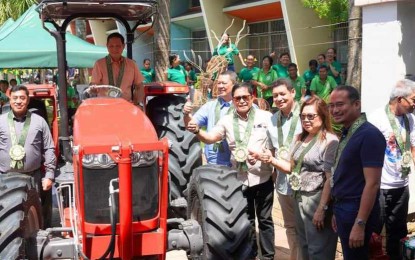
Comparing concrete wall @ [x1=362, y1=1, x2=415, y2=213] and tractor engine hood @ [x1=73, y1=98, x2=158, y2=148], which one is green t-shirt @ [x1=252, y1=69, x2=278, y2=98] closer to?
concrete wall @ [x1=362, y1=1, x2=415, y2=213]

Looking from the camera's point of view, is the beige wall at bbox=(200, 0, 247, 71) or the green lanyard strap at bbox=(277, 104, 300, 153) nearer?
the green lanyard strap at bbox=(277, 104, 300, 153)

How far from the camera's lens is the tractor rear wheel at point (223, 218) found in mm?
4262

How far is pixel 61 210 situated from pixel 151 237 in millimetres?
1190

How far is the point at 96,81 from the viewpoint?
17.5 feet

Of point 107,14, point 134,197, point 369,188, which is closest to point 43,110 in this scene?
point 107,14

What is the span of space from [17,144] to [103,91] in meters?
1.12

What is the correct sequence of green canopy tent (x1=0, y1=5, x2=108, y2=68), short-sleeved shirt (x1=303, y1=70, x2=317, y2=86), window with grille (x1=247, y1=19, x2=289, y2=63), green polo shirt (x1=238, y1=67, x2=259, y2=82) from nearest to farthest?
green canopy tent (x1=0, y1=5, x2=108, y2=68) → short-sleeved shirt (x1=303, y1=70, x2=317, y2=86) → green polo shirt (x1=238, y1=67, x2=259, y2=82) → window with grille (x1=247, y1=19, x2=289, y2=63)

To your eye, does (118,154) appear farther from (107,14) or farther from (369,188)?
(107,14)

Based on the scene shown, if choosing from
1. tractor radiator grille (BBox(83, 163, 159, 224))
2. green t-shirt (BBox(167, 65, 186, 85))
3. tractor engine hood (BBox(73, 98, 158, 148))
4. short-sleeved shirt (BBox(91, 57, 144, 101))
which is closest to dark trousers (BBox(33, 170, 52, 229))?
short-sleeved shirt (BBox(91, 57, 144, 101))

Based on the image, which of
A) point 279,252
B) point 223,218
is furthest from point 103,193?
point 279,252

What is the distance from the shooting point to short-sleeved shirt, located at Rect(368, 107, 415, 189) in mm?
5305

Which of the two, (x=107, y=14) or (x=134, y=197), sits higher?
(x=107, y=14)

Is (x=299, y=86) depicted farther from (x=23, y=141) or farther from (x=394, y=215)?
(x=23, y=141)

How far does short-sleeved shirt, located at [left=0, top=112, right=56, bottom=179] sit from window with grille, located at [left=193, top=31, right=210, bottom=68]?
16865 millimetres
